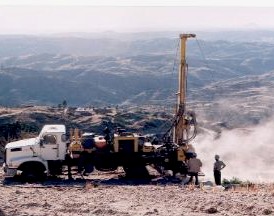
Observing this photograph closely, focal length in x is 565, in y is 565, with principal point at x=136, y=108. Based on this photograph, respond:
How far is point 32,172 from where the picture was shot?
70.1ft

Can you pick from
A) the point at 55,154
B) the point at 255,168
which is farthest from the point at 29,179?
the point at 255,168

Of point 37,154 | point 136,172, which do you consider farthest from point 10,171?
point 136,172

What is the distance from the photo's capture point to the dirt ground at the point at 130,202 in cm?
1372

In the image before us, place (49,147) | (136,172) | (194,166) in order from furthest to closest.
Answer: (136,172)
(49,147)
(194,166)

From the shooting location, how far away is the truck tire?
21047 millimetres

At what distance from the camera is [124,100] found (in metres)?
198

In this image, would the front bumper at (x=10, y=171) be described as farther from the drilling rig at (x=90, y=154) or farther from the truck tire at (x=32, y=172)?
the truck tire at (x=32, y=172)

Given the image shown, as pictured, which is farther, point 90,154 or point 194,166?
point 90,154

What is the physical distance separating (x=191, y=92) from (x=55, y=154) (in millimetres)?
178487

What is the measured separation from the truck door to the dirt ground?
3.05m

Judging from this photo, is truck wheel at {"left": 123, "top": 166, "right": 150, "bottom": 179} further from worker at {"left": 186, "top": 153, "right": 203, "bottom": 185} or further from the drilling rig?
worker at {"left": 186, "top": 153, "right": 203, "bottom": 185}

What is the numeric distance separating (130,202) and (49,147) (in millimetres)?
7370

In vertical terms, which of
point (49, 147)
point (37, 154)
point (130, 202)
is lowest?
point (130, 202)

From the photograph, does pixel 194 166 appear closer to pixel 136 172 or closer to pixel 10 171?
pixel 136 172
